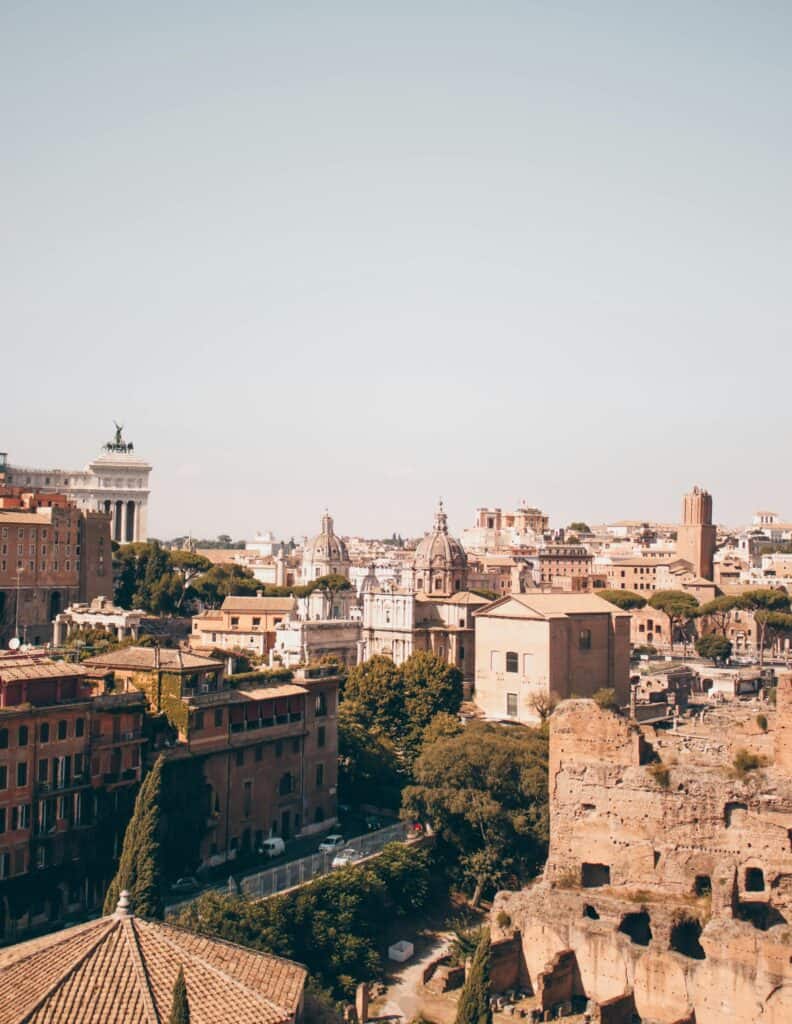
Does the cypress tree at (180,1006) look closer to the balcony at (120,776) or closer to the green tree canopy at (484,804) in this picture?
the balcony at (120,776)

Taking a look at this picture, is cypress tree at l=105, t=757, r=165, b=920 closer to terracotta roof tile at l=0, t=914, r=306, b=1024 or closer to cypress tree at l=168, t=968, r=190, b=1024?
terracotta roof tile at l=0, t=914, r=306, b=1024

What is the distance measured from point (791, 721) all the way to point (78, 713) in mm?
16020

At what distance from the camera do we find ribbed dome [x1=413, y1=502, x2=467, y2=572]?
7175 cm

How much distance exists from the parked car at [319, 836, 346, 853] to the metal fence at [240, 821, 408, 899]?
17cm

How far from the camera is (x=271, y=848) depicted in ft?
113

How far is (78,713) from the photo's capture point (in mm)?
30688

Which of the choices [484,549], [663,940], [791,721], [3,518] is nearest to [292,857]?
[663,940]

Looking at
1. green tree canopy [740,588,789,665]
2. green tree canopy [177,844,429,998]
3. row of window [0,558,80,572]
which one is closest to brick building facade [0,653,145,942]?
green tree canopy [177,844,429,998]

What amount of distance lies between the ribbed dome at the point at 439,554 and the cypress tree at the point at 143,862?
1743 inches

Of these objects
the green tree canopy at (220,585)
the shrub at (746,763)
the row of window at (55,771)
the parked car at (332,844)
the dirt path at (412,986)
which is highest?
the green tree canopy at (220,585)

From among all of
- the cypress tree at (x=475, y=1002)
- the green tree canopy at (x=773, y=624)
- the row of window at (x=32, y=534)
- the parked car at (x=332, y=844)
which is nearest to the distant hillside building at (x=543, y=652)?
the parked car at (x=332, y=844)

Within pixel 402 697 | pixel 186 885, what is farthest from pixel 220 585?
pixel 186 885

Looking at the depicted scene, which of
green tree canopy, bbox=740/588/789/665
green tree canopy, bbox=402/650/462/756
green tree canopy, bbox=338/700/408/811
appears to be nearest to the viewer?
green tree canopy, bbox=338/700/408/811

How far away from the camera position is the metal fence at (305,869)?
29.7 metres
